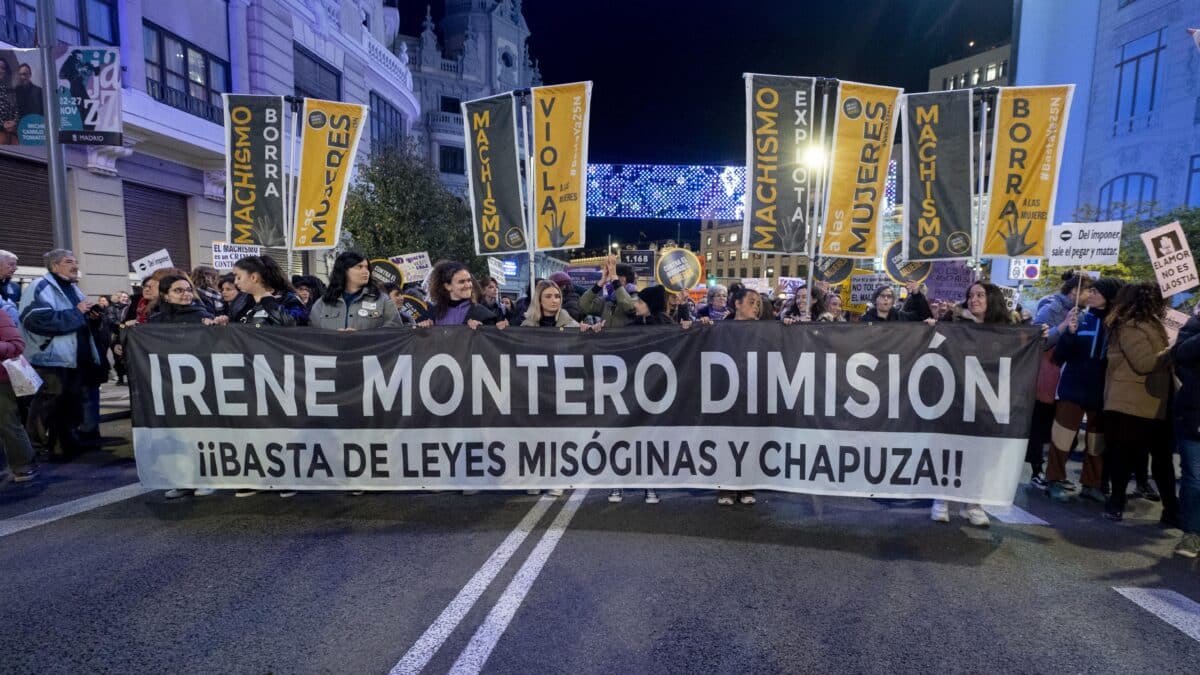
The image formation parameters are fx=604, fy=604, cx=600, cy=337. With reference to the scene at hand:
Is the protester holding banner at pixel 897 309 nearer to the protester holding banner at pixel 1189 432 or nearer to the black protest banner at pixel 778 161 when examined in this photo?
the black protest banner at pixel 778 161

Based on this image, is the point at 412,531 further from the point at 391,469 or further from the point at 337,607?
the point at 337,607

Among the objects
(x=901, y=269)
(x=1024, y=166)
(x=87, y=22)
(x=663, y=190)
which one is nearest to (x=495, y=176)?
(x=1024, y=166)

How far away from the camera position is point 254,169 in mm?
7320

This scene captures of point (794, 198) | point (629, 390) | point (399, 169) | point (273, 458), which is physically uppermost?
point (399, 169)

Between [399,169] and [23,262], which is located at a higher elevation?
[399,169]

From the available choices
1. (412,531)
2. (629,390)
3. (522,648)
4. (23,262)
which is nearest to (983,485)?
(629,390)

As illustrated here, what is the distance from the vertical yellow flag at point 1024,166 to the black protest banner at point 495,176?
15.5 ft

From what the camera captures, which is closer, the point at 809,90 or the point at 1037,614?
the point at 1037,614

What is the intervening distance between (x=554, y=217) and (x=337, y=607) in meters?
4.37

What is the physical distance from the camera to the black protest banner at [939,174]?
588 cm

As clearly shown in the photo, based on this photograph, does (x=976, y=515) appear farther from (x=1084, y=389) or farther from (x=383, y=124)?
(x=383, y=124)

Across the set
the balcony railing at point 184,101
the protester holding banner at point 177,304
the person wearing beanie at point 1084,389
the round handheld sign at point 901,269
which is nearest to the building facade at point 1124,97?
the round handheld sign at point 901,269

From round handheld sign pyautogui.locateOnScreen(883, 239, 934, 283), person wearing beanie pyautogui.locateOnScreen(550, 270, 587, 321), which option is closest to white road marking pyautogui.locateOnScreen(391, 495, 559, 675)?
person wearing beanie pyautogui.locateOnScreen(550, 270, 587, 321)

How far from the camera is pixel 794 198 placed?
6.23 metres
